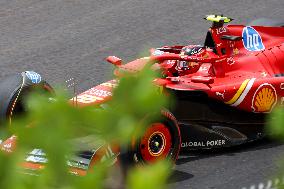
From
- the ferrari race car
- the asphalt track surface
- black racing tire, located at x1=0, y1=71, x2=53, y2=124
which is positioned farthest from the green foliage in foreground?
the asphalt track surface

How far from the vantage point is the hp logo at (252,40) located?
7473 mm

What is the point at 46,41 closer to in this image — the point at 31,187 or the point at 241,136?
the point at 241,136

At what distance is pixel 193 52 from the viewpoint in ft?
23.2

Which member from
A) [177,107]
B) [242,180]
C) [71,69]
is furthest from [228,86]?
[71,69]

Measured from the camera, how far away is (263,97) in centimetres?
673

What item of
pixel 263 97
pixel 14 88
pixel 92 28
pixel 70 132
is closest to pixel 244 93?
pixel 263 97

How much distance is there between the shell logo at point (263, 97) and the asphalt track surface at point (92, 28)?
275cm

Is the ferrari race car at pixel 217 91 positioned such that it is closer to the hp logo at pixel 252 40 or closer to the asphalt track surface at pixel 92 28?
the hp logo at pixel 252 40

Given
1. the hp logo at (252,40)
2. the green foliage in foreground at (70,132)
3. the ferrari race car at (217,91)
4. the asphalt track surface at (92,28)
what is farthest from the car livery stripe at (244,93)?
the green foliage in foreground at (70,132)

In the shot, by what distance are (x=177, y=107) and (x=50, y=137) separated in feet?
19.1

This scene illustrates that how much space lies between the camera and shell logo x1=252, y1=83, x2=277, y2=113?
667 centimetres

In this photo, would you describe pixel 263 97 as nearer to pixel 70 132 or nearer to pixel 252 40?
pixel 252 40

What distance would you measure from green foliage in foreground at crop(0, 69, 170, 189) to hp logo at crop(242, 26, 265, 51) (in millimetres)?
6805

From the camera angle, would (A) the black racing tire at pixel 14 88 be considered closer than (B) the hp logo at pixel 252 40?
Yes
